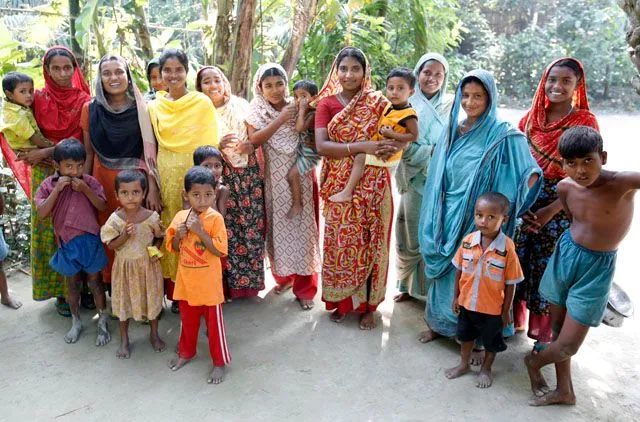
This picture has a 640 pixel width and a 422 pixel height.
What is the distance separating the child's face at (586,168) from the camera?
2281 millimetres

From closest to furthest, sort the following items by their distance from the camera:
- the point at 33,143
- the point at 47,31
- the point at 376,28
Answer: the point at 33,143 < the point at 47,31 < the point at 376,28

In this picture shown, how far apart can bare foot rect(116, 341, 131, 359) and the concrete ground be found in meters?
0.04

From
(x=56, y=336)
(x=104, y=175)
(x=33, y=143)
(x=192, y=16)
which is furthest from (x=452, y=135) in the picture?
(x=192, y=16)

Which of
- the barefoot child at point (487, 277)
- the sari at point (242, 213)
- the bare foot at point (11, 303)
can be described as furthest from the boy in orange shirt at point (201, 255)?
the bare foot at point (11, 303)

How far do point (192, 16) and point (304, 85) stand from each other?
37.0 ft

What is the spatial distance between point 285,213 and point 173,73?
1186 mm

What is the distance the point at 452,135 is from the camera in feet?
9.78

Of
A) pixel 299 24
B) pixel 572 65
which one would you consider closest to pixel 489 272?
pixel 572 65

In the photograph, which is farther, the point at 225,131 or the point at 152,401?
the point at 225,131

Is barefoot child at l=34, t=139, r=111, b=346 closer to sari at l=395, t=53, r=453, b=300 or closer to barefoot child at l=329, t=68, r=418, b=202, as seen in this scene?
barefoot child at l=329, t=68, r=418, b=202

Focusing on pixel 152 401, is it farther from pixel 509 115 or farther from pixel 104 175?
pixel 509 115

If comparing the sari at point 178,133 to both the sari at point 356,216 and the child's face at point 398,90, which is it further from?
the child's face at point 398,90

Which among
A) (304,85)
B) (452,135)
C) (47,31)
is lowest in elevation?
(452,135)

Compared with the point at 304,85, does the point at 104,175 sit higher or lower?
lower
